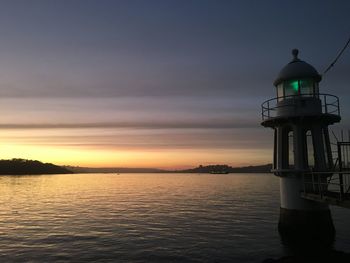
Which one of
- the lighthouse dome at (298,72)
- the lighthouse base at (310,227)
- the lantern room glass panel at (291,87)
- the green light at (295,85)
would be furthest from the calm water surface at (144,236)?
the lighthouse dome at (298,72)

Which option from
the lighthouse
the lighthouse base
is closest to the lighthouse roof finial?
the lighthouse

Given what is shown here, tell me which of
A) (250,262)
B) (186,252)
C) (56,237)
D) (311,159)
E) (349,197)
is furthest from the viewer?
(56,237)

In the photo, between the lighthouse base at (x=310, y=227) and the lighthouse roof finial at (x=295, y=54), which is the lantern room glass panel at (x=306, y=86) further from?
the lighthouse base at (x=310, y=227)

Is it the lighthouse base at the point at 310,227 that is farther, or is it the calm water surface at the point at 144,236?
the lighthouse base at the point at 310,227

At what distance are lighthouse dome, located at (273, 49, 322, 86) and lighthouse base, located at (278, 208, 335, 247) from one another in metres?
8.74

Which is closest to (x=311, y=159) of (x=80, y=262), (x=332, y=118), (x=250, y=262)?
(x=332, y=118)

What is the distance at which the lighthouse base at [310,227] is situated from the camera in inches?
960

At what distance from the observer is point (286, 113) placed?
2581 centimetres

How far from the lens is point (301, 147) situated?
2564 cm

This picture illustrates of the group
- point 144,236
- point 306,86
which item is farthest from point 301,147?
point 144,236

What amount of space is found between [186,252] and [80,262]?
6.60 meters

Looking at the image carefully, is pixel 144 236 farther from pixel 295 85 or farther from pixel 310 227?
pixel 295 85

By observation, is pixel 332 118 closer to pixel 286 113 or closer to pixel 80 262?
pixel 286 113

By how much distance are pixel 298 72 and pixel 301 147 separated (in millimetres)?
4978
